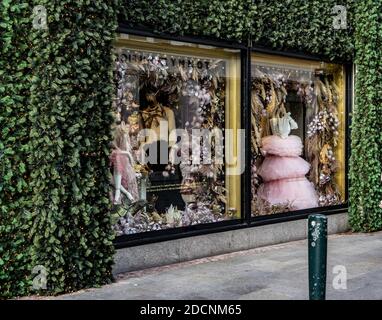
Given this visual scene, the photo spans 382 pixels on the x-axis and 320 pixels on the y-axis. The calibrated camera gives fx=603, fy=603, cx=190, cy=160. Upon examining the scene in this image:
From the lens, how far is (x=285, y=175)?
10.3 metres

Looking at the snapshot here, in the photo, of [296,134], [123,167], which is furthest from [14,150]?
[296,134]

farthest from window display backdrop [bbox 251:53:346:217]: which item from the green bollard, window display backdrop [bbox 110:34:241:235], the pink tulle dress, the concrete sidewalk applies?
the green bollard

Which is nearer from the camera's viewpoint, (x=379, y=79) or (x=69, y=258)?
(x=69, y=258)

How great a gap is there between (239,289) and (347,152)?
5425 mm

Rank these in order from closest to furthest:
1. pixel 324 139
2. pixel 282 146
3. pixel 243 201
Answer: pixel 243 201 < pixel 282 146 < pixel 324 139

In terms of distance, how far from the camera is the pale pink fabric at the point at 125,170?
8.09 meters

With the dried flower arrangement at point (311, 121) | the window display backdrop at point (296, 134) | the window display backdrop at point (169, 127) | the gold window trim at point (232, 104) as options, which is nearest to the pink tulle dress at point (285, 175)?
the window display backdrop at point (296, 134)

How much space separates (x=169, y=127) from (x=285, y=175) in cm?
257

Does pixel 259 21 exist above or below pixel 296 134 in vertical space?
above

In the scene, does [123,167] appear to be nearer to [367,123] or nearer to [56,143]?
[56,143]

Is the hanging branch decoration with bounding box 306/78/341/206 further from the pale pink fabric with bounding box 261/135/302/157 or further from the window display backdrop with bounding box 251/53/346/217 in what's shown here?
the pale pink fabric with bounding box 261/135/302/157
